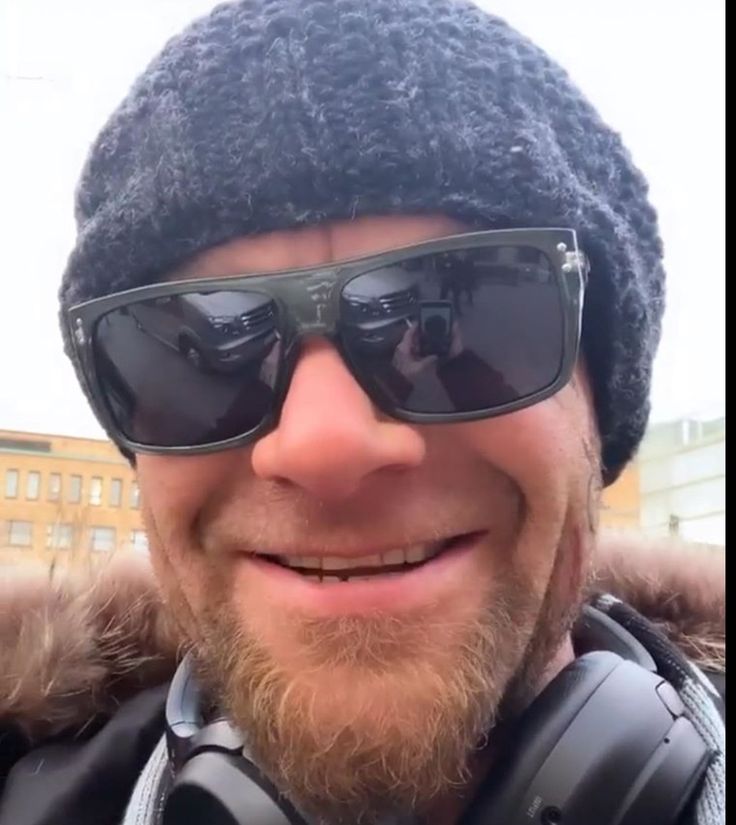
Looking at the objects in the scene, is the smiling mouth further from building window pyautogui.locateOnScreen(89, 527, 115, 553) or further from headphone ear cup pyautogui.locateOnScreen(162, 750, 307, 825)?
building window pyautogui.locateOnScreen(89, 527, 115, 553)

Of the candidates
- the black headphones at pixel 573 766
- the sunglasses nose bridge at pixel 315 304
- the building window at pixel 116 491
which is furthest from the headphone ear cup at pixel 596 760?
the building window at pixel 116 491

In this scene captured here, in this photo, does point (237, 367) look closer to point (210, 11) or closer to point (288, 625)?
point (288, 625)

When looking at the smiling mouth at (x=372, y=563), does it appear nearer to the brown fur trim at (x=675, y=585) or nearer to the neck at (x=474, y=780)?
the neck at (x=474, y=780)

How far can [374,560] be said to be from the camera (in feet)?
2.48

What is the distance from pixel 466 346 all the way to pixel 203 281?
22 centimetres

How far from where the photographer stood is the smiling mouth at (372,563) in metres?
0.76

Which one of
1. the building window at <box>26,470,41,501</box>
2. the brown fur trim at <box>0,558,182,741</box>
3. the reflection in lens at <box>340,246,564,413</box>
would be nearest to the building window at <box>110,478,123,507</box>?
the building window at <box>26,470,41,501</box>

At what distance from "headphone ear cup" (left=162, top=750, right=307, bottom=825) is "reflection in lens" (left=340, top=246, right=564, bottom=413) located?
319 mm

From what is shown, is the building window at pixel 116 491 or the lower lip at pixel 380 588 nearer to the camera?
the lower lip at pixel 380 588

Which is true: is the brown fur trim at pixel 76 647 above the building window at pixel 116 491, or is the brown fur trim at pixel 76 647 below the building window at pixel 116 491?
above

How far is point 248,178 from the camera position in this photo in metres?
0.79

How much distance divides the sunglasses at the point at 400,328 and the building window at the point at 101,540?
43 cm

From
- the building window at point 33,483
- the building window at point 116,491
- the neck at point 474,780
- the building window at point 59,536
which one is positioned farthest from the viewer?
the building window at point 33,483
